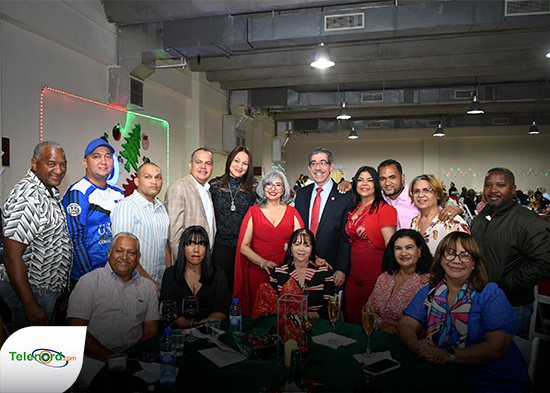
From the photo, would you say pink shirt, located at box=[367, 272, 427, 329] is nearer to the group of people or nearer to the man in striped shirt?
the group of people

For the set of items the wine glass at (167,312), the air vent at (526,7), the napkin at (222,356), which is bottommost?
the napkin at (222,356)

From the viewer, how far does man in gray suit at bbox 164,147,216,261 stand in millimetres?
2941

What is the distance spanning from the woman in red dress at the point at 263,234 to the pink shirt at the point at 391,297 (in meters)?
0.82

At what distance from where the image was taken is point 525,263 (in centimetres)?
235

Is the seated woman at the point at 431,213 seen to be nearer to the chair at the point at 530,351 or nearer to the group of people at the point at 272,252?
the group of people at the point at 272,252

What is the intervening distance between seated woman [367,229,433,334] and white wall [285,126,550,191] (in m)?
12.6

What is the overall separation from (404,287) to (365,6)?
3.64 metres

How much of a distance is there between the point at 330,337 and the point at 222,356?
0.52 meters

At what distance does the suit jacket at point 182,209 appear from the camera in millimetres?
2938

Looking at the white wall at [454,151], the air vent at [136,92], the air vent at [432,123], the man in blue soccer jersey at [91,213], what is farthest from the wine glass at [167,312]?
the white wall at [454,151]

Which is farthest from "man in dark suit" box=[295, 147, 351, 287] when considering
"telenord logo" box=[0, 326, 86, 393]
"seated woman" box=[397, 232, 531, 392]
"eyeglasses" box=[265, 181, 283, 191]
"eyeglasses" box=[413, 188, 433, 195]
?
"telenord logo" box=[0, 326, 86, 393]

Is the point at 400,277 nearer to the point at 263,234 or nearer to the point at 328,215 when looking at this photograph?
the point at 328,215

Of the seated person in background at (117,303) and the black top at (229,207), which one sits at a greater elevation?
the black top at (229,207)

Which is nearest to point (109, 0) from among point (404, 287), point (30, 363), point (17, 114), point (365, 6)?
point (17, 114)
